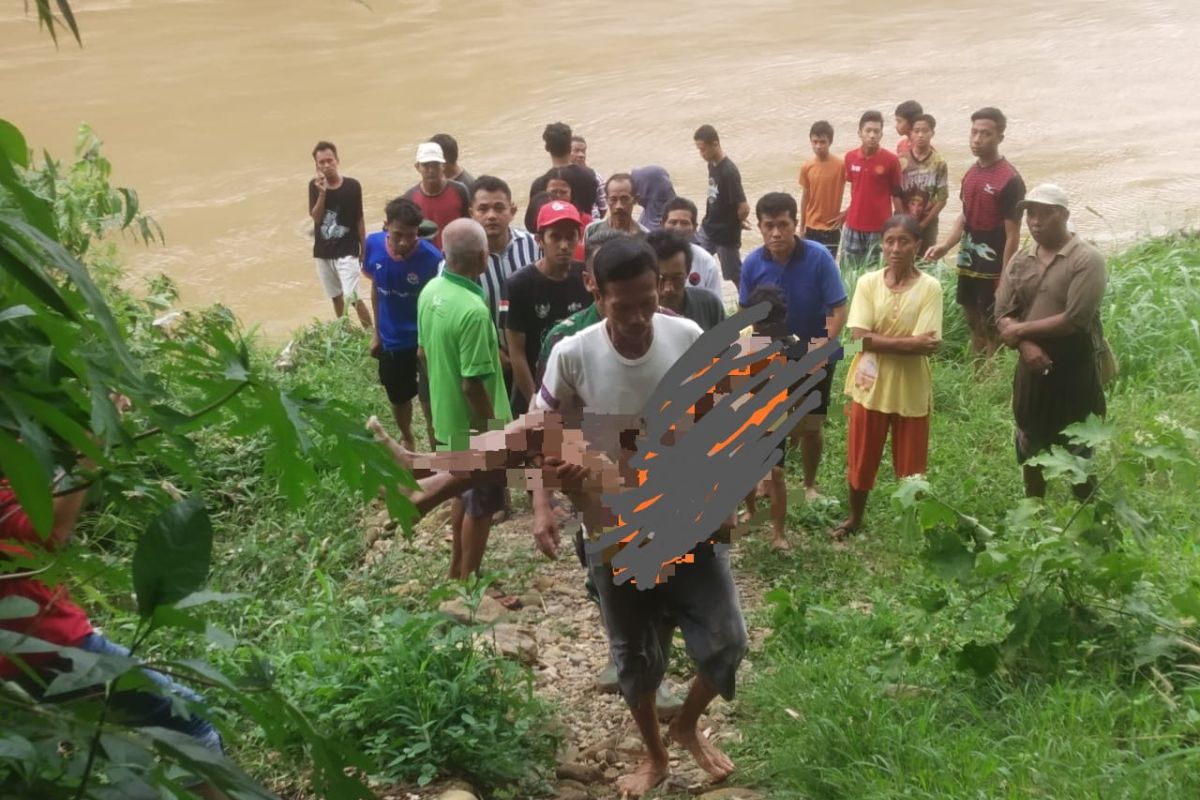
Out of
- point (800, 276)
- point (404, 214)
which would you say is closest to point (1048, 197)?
point (800, 276)

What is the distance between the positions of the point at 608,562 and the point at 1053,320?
2.16 m

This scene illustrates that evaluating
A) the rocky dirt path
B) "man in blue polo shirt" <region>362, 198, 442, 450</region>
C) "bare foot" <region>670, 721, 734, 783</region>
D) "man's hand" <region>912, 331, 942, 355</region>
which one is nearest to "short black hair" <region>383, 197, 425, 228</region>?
"man in blue polo shirt" <region>362, 198, 442, 450</region>

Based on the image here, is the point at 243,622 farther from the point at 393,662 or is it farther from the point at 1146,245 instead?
the point at 1146,245

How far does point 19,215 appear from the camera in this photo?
105cm

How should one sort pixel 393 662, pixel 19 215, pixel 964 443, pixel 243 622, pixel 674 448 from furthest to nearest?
1. pixel 964 443
2. pixel 243 622
3. pixel 393 662
4. pixel 674 448
5. pixel 19 215

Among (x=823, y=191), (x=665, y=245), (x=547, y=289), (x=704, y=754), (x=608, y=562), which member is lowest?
(x=704, y=754)

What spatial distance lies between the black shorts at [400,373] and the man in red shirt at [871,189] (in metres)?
3.39

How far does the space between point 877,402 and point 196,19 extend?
60.8 feet

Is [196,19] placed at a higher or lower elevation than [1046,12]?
higher

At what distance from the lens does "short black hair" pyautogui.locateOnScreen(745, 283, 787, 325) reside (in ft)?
13.7

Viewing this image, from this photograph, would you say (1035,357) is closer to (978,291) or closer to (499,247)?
(499,247)

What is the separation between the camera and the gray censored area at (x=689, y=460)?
271cm

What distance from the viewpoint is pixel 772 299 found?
433cm

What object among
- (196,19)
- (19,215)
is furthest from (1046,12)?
(19,215)
